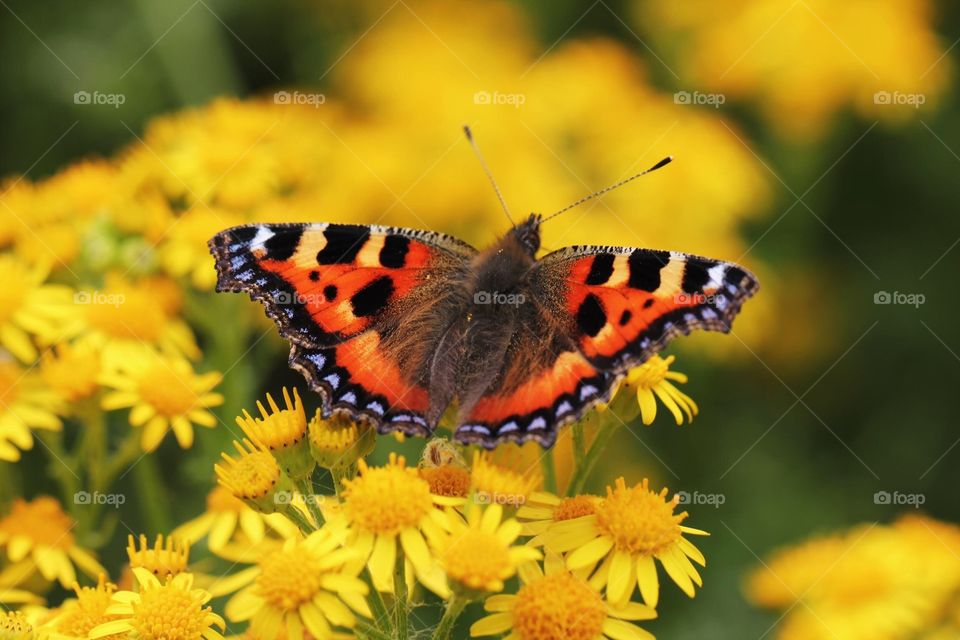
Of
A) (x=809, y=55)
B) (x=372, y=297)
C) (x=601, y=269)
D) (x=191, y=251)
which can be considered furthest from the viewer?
(x=809, y=55)

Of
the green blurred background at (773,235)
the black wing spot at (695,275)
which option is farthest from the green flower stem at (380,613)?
the green blurred background at (773,235)

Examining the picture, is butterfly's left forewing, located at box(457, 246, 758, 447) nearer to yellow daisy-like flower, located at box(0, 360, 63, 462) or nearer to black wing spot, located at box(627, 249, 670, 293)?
black wing spot, located at box(627, 249, 670, 293)

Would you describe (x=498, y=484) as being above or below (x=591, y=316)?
below

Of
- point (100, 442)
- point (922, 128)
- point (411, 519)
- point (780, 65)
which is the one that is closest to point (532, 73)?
point (780, 65)

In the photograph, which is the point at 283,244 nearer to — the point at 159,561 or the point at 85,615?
the point at 159,561

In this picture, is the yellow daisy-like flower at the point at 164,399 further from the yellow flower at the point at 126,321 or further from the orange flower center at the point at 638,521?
the orange flower center at the point at 638,521

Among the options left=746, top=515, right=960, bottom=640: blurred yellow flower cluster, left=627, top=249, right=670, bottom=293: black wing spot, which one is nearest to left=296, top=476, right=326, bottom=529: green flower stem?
left=627, top=249, right=670, bottom=293: black wing spot

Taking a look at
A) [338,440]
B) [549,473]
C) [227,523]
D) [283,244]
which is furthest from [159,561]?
[549,473]

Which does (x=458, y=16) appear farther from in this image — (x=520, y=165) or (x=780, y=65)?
(x=780, y=65)
